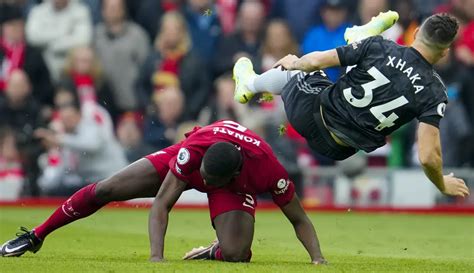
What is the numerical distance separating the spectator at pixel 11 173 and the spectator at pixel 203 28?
335 cm

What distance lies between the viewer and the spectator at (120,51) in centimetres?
2041

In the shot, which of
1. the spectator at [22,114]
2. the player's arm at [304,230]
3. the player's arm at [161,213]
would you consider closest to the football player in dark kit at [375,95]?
the player's arm at [304,230]

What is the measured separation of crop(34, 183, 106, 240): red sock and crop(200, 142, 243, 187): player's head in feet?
4.54

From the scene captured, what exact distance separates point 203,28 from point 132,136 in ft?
6.80

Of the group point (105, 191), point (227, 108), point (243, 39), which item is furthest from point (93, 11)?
point (105, 191)

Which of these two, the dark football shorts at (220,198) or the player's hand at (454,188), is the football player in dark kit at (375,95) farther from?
the dark football shorts at (220,198)

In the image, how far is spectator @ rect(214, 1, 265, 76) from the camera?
782 inches

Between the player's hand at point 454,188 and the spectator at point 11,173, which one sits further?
the spectator at point 11,173

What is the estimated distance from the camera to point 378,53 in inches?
433

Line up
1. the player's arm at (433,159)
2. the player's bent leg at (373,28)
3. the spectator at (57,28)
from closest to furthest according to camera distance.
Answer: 1. the player's arm at (433,159)
2. the player's bent leg at (373,28)
3. the spectator at (57,28)

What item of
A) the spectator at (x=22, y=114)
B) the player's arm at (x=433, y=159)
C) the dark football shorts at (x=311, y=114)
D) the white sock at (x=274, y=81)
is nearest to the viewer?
the player's arm at (x=433, y=159)

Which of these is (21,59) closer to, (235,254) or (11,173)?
(11,173)

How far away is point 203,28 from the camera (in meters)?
20.3

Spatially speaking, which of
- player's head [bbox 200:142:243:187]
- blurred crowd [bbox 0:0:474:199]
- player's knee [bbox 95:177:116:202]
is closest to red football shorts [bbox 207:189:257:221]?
player's head [bbox 200:142:243:187]
